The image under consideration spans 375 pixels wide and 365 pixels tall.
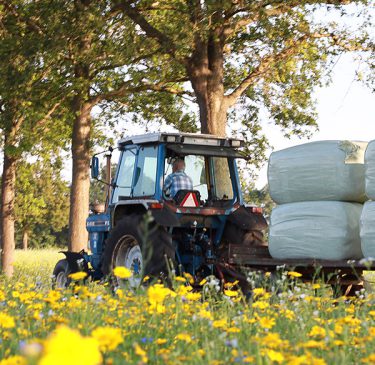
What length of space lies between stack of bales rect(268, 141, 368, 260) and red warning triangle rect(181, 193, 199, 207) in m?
1.15

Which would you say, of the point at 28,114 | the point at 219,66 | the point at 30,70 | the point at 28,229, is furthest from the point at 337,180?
the point at 28,229

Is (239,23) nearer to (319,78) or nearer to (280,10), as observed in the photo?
(280,10)

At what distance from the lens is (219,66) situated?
15.0 m

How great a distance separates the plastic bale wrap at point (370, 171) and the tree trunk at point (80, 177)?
12041mm

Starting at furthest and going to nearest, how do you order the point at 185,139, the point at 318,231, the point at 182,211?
the point at 185,139 → the point at 182,211 → the point at 318,231

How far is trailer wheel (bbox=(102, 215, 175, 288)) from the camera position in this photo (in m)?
8.58

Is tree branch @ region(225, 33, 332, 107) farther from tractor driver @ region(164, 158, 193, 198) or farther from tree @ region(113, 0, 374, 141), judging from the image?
tractor driver @ region(164, 158, 193, 198)

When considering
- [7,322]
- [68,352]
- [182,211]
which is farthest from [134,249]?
[68,352]

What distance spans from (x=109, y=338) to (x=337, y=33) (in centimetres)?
1524

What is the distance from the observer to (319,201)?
781 centimetres

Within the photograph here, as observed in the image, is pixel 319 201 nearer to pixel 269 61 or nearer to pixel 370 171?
pixel 370 171

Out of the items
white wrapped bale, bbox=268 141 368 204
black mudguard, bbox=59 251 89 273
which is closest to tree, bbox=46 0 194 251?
black mudguard, bbox=59 251 89 273

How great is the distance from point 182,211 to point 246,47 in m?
9.63

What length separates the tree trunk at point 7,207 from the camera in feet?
67.1
